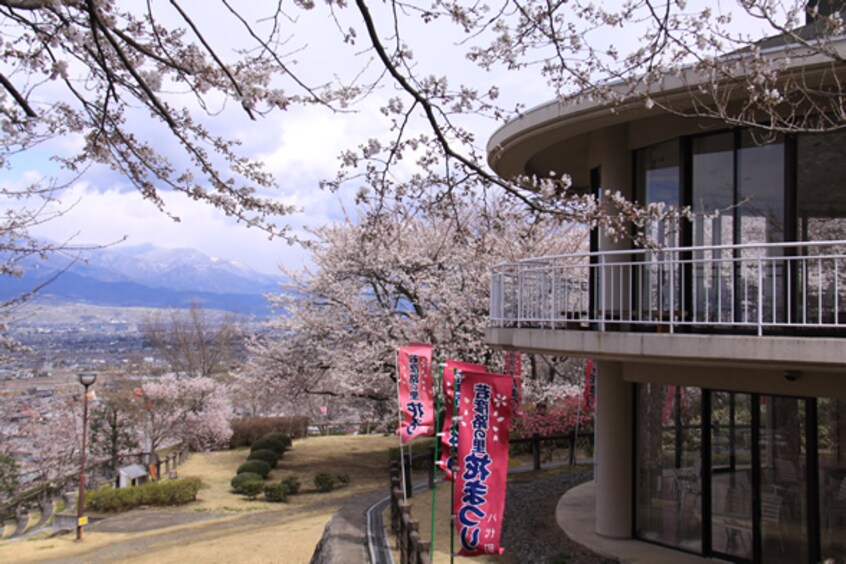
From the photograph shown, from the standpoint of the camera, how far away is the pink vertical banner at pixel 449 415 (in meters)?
9.45

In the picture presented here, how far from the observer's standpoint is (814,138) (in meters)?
8.23

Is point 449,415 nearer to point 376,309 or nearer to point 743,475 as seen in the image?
point 743,475

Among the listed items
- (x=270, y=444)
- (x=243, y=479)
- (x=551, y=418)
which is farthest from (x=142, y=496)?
(x=551, y=418)

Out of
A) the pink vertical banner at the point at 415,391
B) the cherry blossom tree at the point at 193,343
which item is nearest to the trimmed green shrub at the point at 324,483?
the pink vertical banner at the point at 415,391

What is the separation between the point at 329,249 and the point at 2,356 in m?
12.8

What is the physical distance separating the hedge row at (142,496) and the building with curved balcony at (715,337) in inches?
516

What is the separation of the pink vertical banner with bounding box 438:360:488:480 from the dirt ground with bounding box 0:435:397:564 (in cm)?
373

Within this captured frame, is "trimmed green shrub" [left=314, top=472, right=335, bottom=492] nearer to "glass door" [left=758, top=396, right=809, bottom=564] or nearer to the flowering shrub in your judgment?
the flowering shrub

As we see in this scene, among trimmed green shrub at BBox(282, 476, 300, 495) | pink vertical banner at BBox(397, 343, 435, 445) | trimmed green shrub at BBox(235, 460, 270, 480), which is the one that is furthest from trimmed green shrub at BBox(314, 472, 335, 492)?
pink vertical banner at BBox(397, 343, 435, 445)

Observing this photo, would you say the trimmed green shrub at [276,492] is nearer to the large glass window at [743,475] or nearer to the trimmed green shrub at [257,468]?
the trimmed green shrub at [257,468]

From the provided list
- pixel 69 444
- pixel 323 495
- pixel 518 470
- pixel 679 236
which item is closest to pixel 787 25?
pixel 679 236

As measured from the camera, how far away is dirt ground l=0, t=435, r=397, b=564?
13164 millimetres

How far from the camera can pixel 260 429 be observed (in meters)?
31.8

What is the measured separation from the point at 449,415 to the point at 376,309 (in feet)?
36.9
